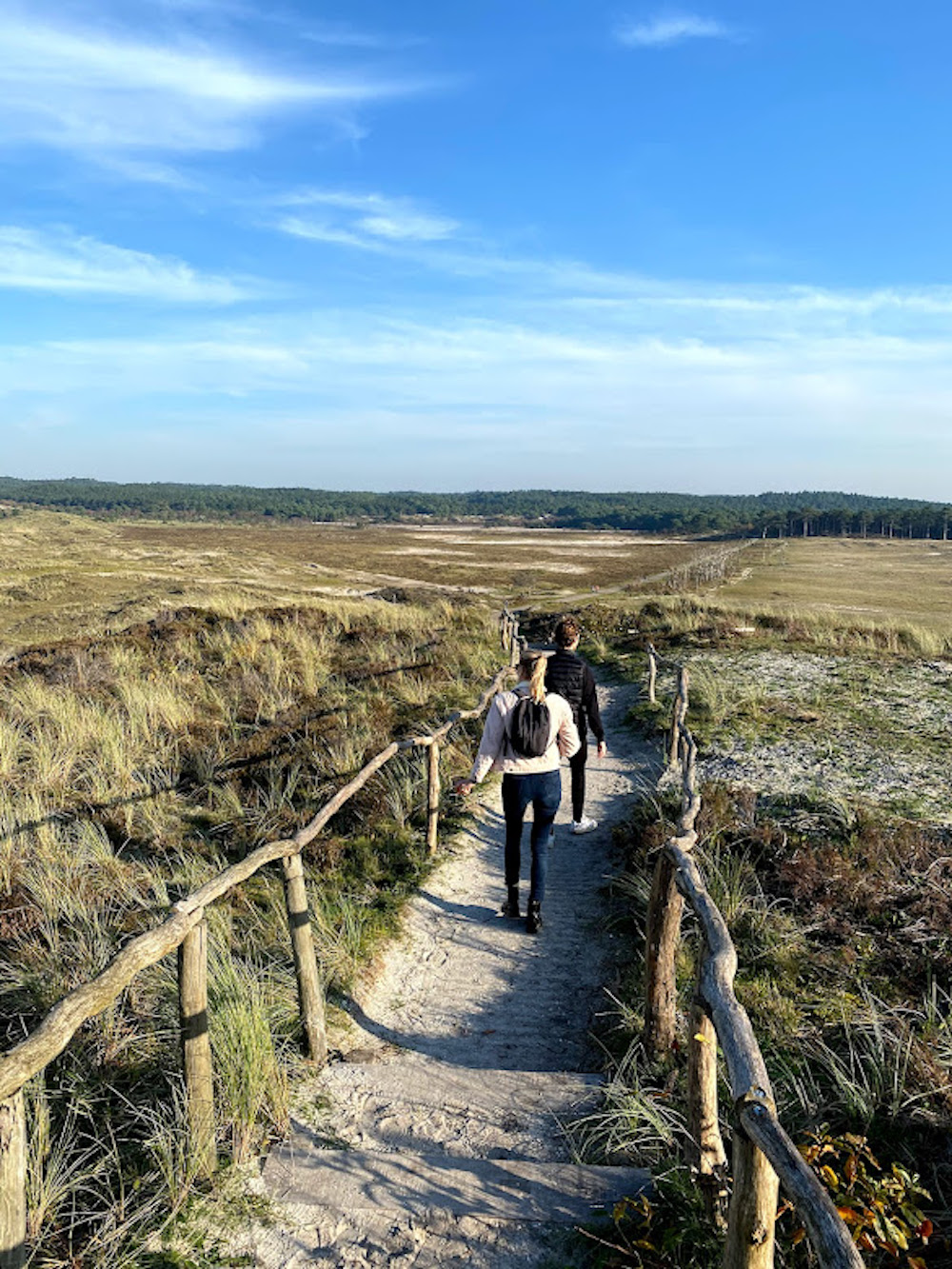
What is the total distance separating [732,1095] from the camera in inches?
97.7

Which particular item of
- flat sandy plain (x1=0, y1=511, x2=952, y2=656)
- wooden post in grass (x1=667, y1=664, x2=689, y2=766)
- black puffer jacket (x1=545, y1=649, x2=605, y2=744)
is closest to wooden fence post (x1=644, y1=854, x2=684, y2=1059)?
black puffer jacket (x1=545, y1=649, x2=605, y2=744)

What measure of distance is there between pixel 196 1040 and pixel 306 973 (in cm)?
95

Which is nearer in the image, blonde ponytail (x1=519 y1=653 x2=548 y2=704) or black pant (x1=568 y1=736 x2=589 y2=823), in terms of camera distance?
blonde ponytail (x1=519 y1=653 x2=548 y2=704)

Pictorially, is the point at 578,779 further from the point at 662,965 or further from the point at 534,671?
the point at 662,965

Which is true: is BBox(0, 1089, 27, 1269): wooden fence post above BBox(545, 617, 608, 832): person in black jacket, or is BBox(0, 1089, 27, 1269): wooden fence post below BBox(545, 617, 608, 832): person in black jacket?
below

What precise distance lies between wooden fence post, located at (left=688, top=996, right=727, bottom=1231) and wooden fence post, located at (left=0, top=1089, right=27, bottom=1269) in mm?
2332

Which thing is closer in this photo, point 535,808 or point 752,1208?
point 752,1208

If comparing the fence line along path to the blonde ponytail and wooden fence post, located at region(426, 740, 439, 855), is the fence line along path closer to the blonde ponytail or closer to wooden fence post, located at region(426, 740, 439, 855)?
wooden fence post, located at region(426, 740, 439, 855)

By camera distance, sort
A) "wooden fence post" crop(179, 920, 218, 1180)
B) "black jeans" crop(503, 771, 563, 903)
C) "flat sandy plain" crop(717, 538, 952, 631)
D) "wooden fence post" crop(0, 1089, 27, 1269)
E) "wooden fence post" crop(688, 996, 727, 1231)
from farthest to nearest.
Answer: "flat sandy plain" crop(717, 538, 952, 631) < "black jeans" crop(503, 771, 563, 903) < "wooden fence post" crop(179, 920, 218, 1180) < "wooden fence post" crop(688, 996, 727, 1231) < "wooden fence post" crop(0, 1089, 27, 1269)

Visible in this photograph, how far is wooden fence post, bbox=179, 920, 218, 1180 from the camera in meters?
3.35

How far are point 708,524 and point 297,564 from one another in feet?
351

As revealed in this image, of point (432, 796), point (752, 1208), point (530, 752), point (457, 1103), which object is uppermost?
point (530, 752)

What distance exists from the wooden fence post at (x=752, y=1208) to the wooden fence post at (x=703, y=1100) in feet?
2.49

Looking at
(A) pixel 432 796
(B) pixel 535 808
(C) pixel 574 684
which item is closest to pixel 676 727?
(C) pixel 574 684
